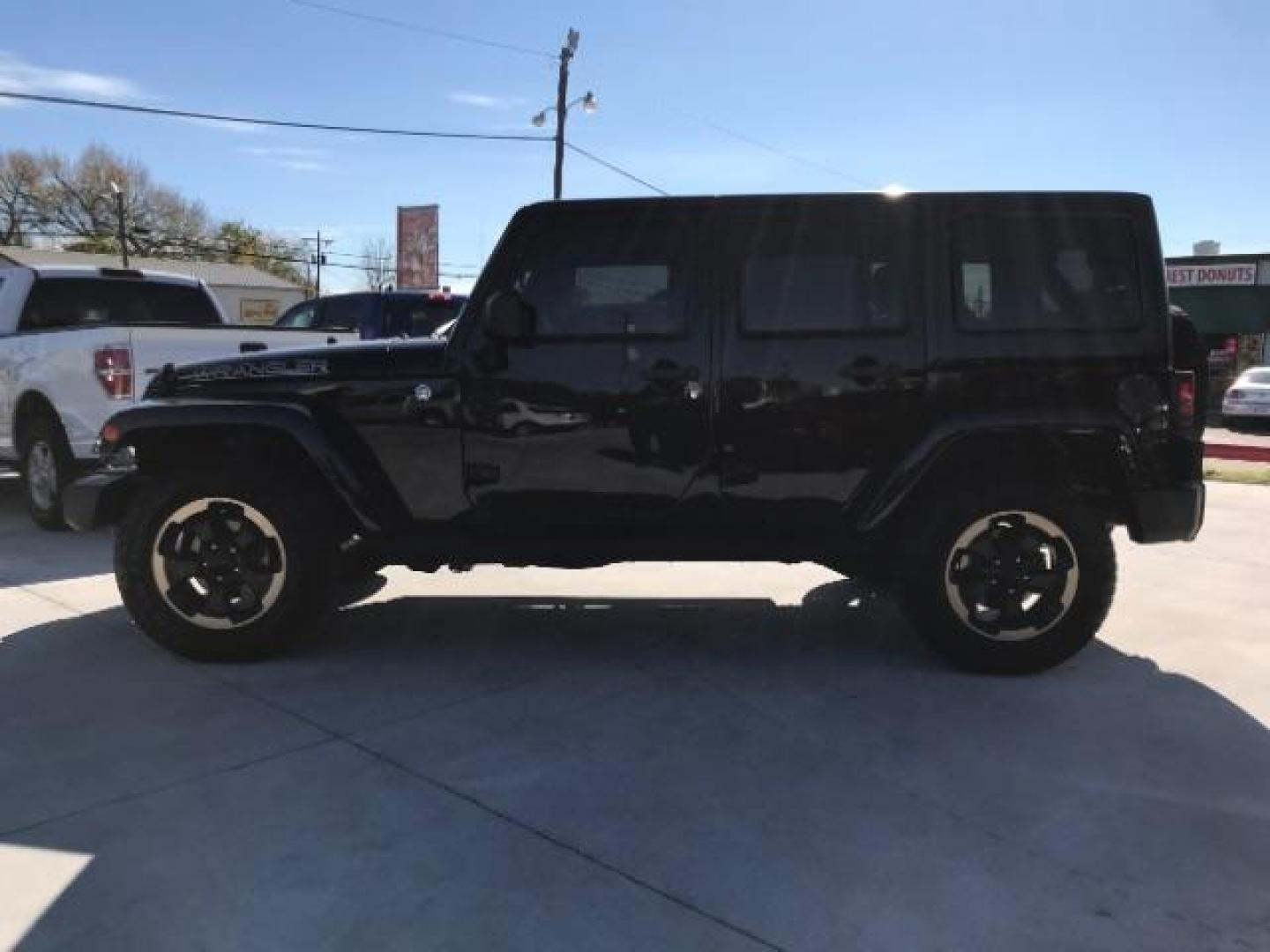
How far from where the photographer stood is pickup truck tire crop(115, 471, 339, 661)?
175 inches

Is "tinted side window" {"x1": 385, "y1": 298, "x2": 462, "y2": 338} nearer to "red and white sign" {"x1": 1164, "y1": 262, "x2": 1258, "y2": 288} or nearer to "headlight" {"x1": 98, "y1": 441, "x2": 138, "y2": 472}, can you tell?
"headlight" {"x1": 98, "y1": 441, "x2": 138, "y2": 472}

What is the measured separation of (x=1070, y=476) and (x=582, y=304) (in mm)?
2189

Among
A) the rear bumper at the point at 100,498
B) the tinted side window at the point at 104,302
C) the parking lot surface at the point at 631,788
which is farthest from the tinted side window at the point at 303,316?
the rear bumper at the point at 100,498

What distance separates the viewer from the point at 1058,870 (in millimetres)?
2807

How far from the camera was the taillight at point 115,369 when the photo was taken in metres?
6.83

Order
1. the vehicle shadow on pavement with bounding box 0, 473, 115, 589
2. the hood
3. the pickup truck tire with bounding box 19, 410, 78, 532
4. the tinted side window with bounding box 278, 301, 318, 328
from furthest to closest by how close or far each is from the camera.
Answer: the tinted side window with bounding box 278, 301, 318, 328, the pickup truck tire with bounding box 19, 410, 78, 532, the vehicle shadow on pavement with bounding box 0, 473, 115, 589, the hood

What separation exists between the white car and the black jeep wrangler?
64.3 feet

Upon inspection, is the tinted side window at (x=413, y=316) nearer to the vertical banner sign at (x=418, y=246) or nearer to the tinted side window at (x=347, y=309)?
the tinted side window at (x=347, y=309)

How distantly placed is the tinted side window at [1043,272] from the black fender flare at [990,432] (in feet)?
1.22

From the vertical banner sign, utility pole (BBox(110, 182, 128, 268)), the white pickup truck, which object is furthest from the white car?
utility pole (BBox(110, 182, 128, 268))

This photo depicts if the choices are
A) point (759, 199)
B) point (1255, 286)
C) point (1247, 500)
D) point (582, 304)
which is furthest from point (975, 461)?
point (1255, 286)

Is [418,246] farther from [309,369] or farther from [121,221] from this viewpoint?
[309,369]

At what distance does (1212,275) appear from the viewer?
30797 millimetres

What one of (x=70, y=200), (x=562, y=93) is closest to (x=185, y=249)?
(x=70, y=200)
